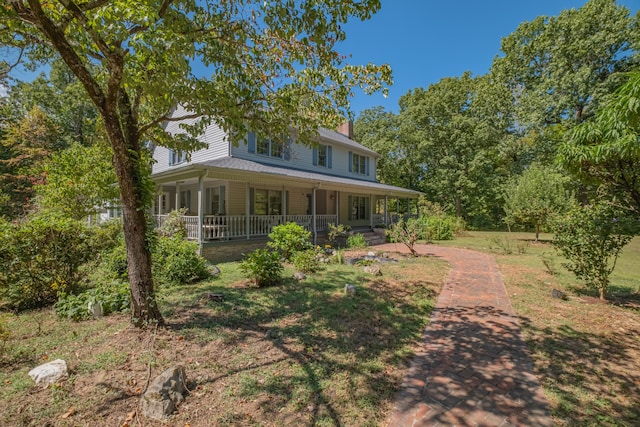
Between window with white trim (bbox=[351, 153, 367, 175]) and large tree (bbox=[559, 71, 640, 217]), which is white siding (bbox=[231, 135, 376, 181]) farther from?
large tree (bbox=[559, 71, 640, 217])

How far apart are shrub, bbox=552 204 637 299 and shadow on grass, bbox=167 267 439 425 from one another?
3243 mm

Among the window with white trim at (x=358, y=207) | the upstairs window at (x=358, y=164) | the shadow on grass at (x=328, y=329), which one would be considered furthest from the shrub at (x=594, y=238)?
the upstairs window at (x=358, y=164)

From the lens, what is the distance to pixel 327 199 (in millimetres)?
19266

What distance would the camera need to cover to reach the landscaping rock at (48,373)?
9.98 ft

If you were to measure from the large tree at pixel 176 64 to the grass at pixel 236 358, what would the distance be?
0.84m

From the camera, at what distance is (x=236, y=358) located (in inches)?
145

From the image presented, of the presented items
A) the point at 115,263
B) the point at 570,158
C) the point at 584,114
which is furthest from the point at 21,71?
the point at 584,114

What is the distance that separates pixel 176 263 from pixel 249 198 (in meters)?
6.10

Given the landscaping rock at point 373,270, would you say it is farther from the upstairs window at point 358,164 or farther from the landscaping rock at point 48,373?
the upstairs window at point 358,164

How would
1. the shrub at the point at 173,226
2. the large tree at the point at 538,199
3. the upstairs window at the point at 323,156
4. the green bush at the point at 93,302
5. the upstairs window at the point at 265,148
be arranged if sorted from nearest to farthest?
the green bush at the point at 93,302 → the shrub at the point at 173,226 → the upstairs window at the point at 265,148 → the large tree at the point at 538,199 → the upstairs window at the point at 323,156

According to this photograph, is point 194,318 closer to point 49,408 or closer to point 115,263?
point 49,408

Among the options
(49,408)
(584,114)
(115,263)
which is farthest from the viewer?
(584,114)

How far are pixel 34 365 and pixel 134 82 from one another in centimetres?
375

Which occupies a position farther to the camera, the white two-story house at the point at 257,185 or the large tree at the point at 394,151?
the large tree at the point at 394,151
